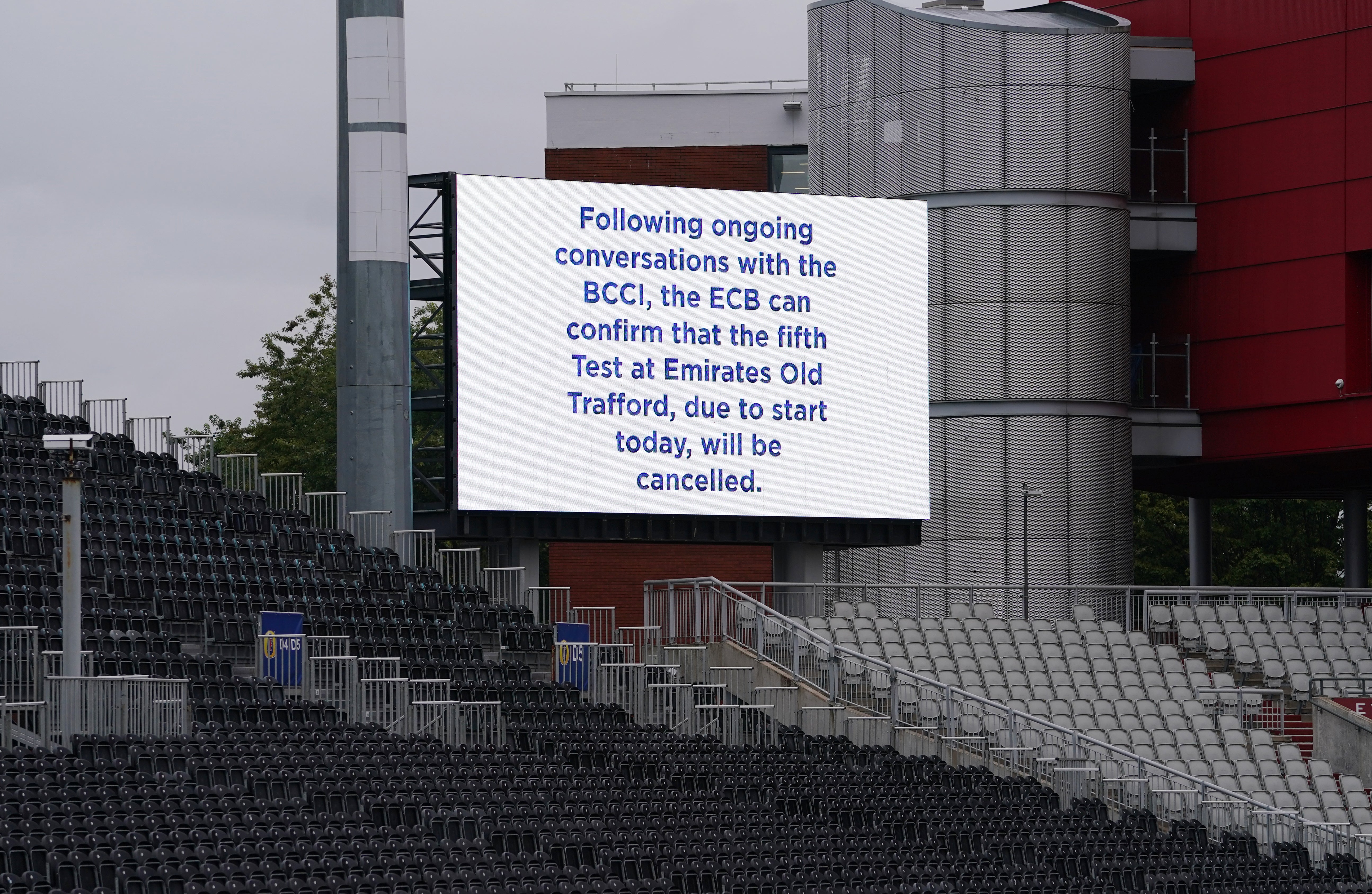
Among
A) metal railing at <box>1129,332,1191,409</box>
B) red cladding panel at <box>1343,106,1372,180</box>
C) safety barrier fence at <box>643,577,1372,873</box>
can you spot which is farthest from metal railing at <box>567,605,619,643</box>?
red cladding panel at <box>1343,106,1372,180</box>

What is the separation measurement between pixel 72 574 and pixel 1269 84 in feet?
82.0

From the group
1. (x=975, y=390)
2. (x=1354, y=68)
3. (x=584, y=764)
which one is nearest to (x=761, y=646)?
(x=584, y=764)

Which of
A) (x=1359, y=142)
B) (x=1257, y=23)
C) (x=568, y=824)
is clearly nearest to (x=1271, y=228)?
(x=1359, y=142)

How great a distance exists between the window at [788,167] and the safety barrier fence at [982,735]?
1999cm

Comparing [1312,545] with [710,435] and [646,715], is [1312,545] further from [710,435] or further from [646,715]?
[646,715]

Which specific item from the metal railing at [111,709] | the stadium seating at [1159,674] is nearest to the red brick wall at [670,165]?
the stadium seating at [1159,674]

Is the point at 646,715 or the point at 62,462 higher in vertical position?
the point at 62,462

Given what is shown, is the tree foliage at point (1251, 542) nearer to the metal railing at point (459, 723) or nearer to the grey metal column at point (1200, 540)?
the grey metal column at point (1200, 540)

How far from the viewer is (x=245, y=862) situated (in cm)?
1792

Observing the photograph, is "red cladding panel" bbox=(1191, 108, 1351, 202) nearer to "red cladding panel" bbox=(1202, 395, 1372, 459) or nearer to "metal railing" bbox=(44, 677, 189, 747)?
"red cladding panel" bbox=(1202, 395, 1372, 459)

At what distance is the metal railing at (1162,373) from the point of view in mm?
40469

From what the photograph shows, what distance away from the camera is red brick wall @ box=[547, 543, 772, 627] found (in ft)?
161

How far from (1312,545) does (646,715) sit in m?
37.6

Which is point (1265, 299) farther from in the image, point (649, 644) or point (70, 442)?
point (70, 442)
